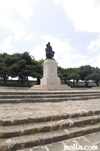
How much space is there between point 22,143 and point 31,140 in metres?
0.17

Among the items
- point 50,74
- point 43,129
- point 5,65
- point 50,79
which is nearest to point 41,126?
point 43,129

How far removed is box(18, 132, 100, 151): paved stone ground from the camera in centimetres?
209

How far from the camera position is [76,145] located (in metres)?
2.22

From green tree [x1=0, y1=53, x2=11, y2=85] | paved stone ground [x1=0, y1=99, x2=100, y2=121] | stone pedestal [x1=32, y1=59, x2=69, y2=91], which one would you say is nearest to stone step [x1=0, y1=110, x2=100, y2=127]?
paved stone ground [x1=0, y1=99, x2=100, y2=121]

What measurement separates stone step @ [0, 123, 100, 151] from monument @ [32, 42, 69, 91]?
9197 millimetres

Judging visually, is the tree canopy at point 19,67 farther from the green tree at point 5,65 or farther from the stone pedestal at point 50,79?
the stone pedestal at point 50,79

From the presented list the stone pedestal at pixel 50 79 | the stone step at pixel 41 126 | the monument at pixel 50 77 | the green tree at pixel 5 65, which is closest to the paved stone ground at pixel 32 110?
the stone step at pixel 41 126

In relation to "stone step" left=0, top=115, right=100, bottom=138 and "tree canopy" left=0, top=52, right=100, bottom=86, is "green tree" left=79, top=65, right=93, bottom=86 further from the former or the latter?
"stone step" left=0, top=115, right=100, bottom=138

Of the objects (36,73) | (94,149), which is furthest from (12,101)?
(36,73)

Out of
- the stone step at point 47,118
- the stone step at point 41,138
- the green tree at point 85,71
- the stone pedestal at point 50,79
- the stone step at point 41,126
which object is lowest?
the stone step at point 41,138

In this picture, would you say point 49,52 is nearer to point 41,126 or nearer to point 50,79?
point 50,79

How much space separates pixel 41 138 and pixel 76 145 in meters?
0.65

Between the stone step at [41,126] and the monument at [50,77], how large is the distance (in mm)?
8859

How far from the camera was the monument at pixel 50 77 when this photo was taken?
12.4 m
